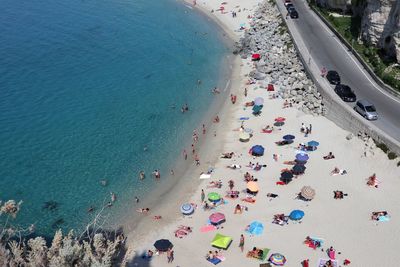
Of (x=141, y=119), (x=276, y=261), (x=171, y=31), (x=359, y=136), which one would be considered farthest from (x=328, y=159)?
(x=171, y=31)

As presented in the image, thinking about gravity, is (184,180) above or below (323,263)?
below

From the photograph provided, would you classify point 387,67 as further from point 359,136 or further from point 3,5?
point 3,5

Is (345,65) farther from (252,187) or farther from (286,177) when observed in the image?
(252,187)

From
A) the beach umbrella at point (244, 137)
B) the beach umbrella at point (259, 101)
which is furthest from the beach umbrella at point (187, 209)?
the beach umbrella at point (259, 101)

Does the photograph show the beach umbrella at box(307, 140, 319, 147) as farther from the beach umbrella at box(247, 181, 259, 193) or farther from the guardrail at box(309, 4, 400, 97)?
the guardrail at box(309, 4, 400, 97)

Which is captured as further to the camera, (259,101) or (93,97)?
(93,97)

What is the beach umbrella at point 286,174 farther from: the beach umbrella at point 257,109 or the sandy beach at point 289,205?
the beach umbrella at point 257,109

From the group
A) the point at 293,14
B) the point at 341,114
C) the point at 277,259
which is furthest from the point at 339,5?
the point at 277,259
